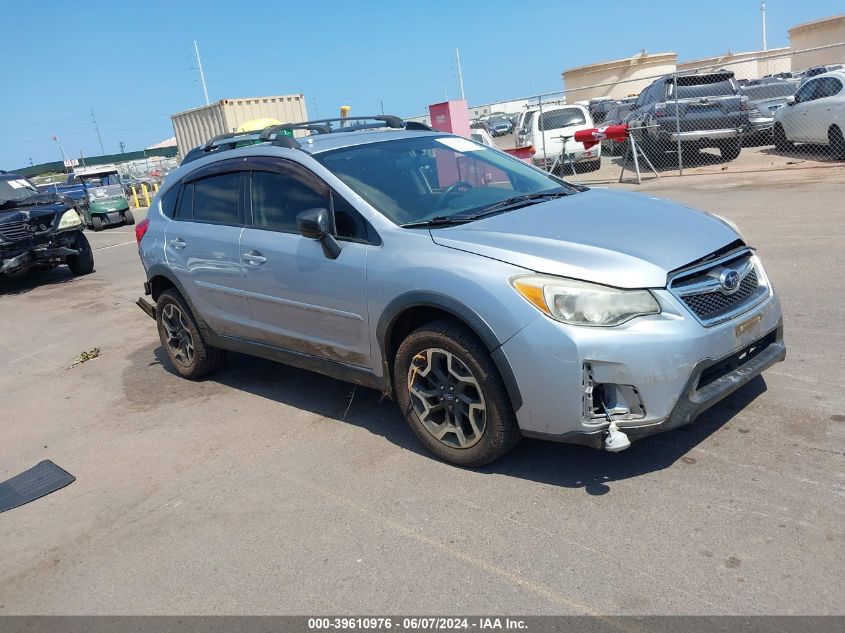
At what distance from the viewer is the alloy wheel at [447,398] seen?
369cm

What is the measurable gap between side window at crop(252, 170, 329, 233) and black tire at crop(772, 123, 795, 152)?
14.2 meters

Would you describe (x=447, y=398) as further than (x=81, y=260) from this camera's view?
No

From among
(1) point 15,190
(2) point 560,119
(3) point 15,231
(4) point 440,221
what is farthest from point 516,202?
(2) point 560,119

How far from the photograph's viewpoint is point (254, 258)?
478 centimetres

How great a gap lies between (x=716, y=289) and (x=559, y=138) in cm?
1465

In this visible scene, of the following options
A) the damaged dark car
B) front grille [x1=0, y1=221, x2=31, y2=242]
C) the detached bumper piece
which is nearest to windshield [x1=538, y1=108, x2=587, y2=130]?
the damaged dark car

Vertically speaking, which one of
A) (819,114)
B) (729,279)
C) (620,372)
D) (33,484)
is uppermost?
(729,279)

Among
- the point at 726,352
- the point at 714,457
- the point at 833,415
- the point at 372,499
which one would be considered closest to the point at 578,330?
A: the point at 726,352

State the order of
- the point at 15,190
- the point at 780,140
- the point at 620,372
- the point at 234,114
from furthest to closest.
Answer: the point at 234,114, the point at 780,140, the point at 15,190, the point at 620,372

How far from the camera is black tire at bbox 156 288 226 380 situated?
5.75m

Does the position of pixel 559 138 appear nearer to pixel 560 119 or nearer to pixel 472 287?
pixel 560 119

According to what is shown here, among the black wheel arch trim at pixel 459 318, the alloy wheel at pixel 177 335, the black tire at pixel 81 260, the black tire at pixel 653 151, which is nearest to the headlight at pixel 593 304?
the black wheel arch trim at pixel 459 318

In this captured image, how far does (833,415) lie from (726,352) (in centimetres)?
96

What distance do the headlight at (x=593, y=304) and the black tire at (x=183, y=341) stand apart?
3.35 meters
